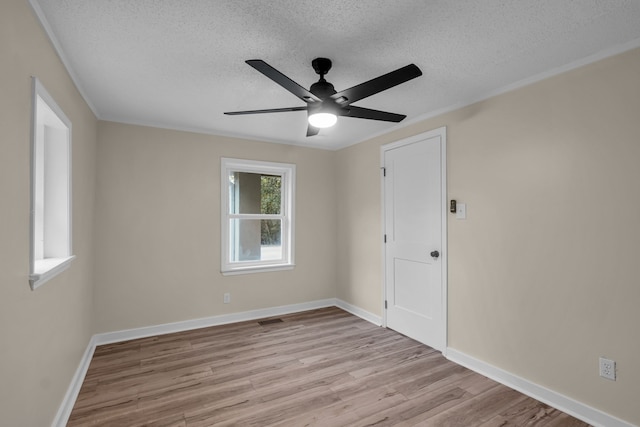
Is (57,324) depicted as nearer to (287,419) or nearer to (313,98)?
(287,419)

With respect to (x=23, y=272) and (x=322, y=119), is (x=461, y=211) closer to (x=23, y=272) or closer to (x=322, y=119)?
(x=322, y=119)

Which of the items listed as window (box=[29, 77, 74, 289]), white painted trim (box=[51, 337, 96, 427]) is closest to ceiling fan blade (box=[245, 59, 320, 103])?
window (box=[29, 77, 74, 289])

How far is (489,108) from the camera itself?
2721 mm

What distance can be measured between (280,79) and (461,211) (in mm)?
2044

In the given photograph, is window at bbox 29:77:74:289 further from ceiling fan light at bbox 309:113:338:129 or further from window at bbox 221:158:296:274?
window at bbox 221:158:296:274

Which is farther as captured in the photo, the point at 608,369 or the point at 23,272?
the point at 608,369

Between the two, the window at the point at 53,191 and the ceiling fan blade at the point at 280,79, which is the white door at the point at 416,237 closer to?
the ceiling fan blade at the point at 280,79

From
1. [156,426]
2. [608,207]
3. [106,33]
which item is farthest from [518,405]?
[106,33]

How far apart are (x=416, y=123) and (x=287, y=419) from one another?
2967 mm

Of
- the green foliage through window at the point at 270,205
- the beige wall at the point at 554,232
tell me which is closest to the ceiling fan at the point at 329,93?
the beige wall at the point at 554,232

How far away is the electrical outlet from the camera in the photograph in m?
2.00

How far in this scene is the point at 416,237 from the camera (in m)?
3.41

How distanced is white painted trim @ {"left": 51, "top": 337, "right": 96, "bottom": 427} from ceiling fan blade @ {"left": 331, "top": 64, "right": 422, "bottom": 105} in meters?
2.65

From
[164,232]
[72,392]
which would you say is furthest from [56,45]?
[72,392]
